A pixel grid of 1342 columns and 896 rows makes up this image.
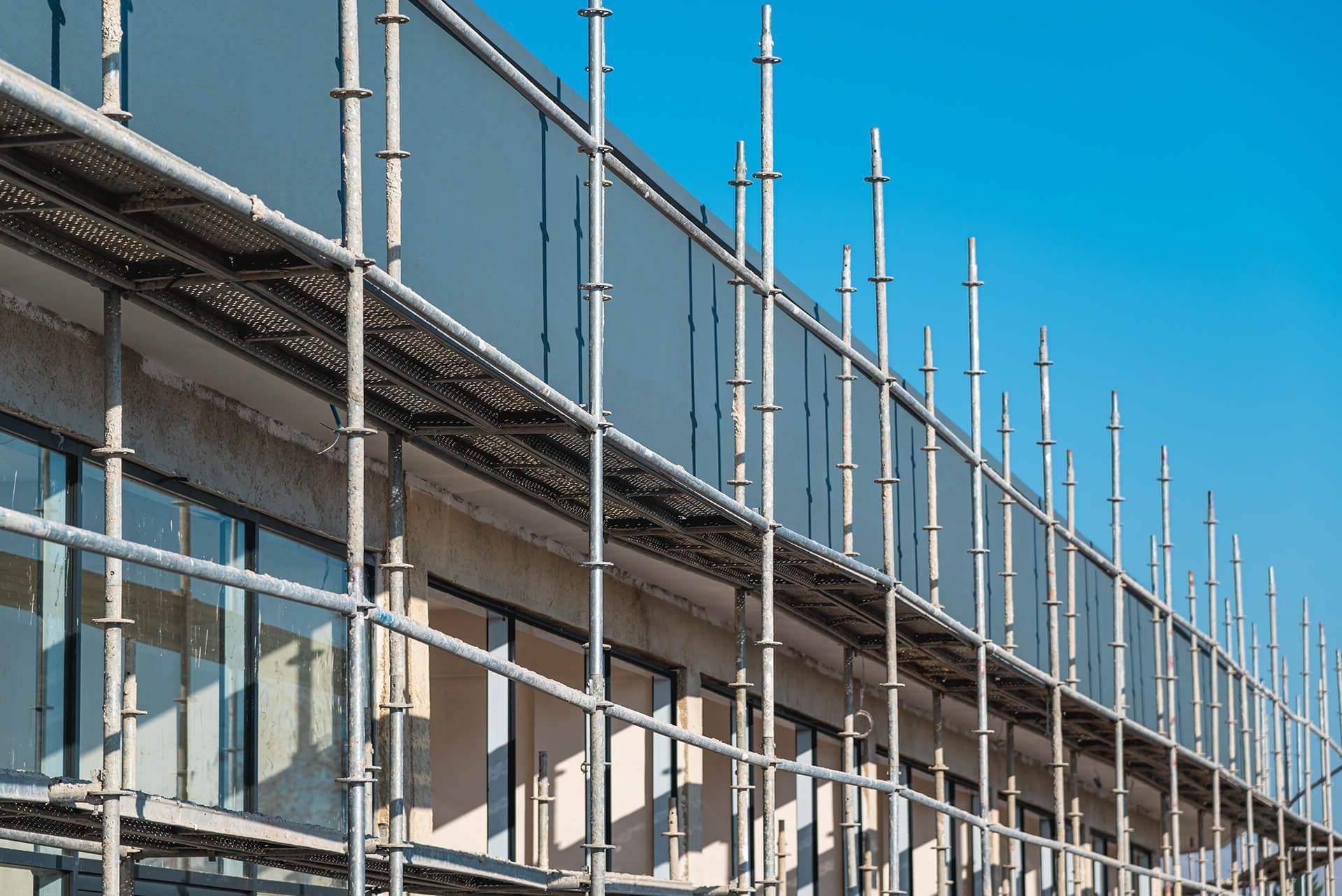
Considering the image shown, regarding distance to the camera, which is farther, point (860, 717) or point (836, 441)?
point (860, 717)

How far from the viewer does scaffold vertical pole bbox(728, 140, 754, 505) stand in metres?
12.4

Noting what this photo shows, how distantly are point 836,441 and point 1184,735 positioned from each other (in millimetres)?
12991

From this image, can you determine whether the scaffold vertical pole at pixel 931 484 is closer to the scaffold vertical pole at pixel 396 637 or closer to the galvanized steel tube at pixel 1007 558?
the galvanized steel tube at pixel 1007 558

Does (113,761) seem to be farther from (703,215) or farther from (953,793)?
(953,793)

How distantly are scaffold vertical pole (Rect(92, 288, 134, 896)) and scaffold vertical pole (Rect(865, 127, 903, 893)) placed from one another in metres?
7.23

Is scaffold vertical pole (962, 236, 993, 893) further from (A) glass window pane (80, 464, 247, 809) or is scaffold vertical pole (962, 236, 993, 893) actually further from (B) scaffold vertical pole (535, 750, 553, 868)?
(A) glass window pane (80, 464, 247, 809)

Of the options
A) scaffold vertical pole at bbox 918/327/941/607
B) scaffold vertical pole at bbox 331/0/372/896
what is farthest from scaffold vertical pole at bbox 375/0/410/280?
scaffold vertical pole at bbox 918/327/941/607

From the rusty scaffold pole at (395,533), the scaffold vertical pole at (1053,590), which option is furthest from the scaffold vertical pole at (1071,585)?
the rusty scaffold pole at (395,533)

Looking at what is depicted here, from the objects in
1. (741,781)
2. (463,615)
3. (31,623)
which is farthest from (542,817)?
(31,623)

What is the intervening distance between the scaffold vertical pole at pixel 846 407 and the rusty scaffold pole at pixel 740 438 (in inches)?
34.0

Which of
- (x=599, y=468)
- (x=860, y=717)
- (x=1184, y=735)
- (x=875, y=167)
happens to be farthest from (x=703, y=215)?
(x=1184, y=735)

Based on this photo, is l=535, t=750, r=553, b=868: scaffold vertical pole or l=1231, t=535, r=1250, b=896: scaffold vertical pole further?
l=1231, t=535, r=1250, b=896: scaffold vertical pole

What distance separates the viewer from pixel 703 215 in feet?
44.2

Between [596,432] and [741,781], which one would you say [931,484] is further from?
[596,432]
